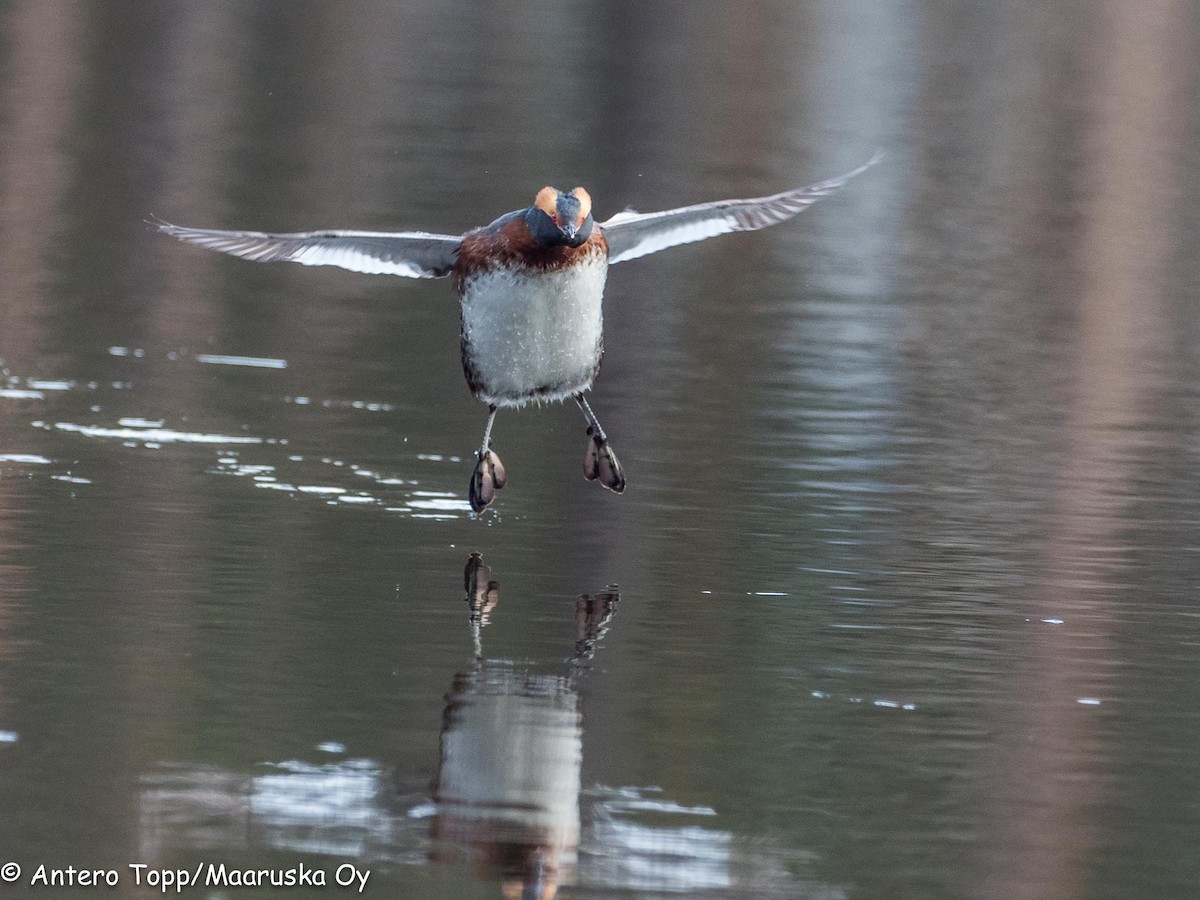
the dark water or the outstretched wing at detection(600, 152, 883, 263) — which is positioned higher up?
the outstretched wing at detection(600, 152, 883, 263)

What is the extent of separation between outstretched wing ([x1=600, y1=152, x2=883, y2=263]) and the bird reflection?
10.5ft

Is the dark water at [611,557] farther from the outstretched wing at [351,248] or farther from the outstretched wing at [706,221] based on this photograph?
the outstretched wing at [706,221]

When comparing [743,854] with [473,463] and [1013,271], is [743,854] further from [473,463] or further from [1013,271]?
[1013,271]

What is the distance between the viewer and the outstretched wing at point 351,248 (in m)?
11.4

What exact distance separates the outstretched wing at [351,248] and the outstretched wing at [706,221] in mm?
869

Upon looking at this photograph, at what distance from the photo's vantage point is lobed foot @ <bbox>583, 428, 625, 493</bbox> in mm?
11648

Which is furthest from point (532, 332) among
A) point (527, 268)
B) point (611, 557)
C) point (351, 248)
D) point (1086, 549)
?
point (1086, 549)

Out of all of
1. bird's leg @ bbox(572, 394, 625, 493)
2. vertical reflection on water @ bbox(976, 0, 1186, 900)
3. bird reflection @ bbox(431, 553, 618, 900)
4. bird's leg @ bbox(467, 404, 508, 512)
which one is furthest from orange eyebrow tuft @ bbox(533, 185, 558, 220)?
vertical reflection on water @ bbox(976, 0, 1186, 900)

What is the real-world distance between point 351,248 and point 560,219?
1.39 metres

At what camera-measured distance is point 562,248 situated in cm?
1106

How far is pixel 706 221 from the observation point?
39.9 ft

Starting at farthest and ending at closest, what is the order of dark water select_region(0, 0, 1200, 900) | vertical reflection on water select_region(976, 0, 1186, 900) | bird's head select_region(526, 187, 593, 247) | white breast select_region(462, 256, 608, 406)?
1. white breast select_region(462, 256, 608, 406)
2. bird's head select_region(526, 187, 593, 247)
3. vertical reflection on water select_region(976, 0, 1186, 900)
4. dark water select_region(0, 0, 1200, 900)

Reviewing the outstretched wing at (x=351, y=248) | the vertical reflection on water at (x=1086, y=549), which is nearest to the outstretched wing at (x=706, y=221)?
the outstretched wing at (x=351, y=248)

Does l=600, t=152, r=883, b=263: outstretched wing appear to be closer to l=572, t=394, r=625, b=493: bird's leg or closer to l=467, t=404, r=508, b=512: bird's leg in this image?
l=572, t=394, r=625, b=493: bird's leg
